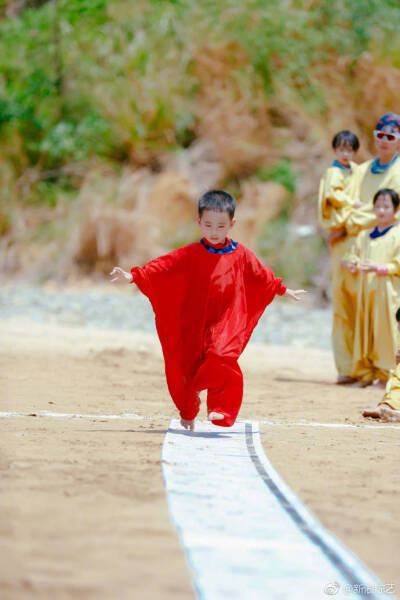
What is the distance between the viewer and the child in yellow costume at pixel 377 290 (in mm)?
7820

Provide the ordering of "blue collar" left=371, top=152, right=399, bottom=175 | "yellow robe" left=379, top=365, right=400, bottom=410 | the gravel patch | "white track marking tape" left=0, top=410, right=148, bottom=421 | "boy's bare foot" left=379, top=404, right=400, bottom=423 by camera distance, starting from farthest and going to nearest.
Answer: the gravel patch < "blue collar" left=371, top=152, right=399, bottom=175 < "yellow robe" left=379, top=365, right=400, bottom=410 < "boy's bare foot" left=379, top=404, right=400, bottom=423 < "white track marking tape" left=0, top=410, right=148, bottom=421

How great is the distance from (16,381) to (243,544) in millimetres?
4662

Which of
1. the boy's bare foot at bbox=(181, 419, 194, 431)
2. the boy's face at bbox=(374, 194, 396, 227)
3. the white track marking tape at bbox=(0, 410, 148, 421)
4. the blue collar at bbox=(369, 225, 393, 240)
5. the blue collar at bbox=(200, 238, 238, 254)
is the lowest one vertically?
the white track marking tape at bbox=(0, 410, 148, 421)

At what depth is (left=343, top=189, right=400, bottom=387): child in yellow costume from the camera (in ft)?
25.7

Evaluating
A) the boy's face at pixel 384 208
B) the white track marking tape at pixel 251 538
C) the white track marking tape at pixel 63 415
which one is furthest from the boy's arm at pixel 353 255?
the white track marking tape at pixel 251 538

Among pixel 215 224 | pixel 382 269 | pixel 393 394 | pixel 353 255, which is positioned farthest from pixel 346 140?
pixel 215 224

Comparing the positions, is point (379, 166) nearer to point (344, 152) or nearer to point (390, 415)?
point (344, 152)

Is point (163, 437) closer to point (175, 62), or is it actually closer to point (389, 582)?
point (389, 582)

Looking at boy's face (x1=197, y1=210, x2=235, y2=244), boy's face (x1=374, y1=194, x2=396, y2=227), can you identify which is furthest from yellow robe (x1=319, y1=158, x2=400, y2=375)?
boy's face (x1=197, y1=210, x2=235, y2=244)

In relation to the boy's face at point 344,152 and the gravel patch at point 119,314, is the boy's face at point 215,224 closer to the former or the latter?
the boy's face at point 344,152

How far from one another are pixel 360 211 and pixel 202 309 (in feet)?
11.4

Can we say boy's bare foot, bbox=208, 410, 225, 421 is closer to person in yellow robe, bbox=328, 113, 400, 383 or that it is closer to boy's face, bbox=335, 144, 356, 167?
person in yellow robe, bbox=328, 113, 400, 383

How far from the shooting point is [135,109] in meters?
21.7

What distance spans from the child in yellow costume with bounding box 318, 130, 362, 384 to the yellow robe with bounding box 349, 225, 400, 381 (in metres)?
0.19
